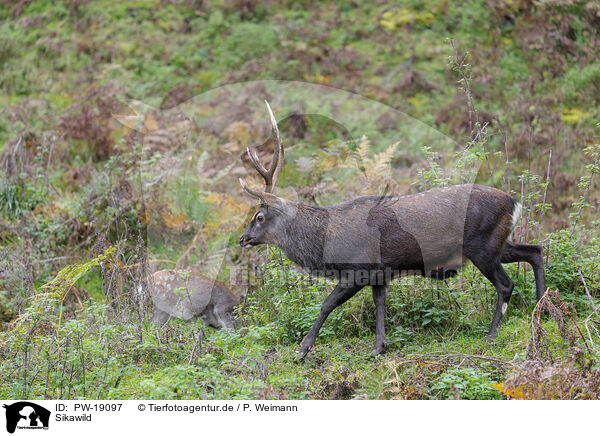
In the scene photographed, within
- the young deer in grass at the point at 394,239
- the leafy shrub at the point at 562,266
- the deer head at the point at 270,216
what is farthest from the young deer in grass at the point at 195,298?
the leafy shrub at the point at 562,266

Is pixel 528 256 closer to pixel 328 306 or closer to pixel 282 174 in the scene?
pixel 328 306

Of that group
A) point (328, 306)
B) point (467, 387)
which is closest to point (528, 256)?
point (467, 387)

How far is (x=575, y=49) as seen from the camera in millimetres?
14289

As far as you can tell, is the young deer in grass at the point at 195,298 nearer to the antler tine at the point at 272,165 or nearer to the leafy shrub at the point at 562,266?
the antler tine at the point at 272,165

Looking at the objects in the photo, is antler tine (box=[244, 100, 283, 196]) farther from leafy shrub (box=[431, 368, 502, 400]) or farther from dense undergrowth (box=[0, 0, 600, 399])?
leafy shrub (box=[431, 368, 502, 400])

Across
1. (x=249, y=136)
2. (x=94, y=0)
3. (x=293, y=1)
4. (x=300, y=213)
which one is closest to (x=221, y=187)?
(x=249, y=136)

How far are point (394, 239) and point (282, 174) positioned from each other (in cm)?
446

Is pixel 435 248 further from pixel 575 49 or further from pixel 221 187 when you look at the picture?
pixel 575 49

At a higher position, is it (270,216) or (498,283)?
(270,216)

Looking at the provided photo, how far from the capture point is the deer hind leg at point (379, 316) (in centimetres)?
685

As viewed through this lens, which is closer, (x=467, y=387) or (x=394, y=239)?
(x=467, y=387)

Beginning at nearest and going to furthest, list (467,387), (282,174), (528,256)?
(467,387), (528,256), (282,174)

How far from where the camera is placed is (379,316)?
7023 mm

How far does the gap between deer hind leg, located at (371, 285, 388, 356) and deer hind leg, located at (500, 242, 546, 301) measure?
1.45 meters
